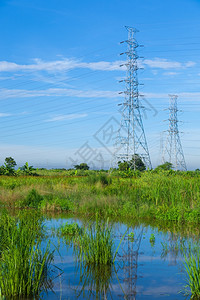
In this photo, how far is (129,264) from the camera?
23.9 ft

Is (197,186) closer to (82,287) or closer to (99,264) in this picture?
(99,264)

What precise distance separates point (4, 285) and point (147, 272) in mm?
2920

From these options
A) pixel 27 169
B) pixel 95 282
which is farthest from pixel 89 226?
pixel 27 169

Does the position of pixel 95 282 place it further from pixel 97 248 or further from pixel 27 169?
pixel 27 169

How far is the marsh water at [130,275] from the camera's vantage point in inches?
225

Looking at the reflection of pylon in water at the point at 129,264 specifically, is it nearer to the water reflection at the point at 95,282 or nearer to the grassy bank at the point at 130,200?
the water reflection at the point at 95,282

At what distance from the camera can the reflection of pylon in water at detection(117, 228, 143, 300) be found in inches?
232

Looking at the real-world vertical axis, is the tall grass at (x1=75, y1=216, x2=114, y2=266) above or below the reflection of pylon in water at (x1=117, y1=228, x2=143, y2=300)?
above

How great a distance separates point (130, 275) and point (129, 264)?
0.69 meters

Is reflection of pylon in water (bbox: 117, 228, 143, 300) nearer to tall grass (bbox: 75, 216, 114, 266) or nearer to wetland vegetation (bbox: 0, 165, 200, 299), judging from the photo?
wetland vegetation (bbox: 0, 165, 200, 299)

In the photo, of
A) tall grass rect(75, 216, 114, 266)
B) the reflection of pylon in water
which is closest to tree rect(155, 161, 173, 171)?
the reflection of pylon in water

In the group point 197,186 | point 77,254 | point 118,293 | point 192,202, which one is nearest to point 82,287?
point 118,293

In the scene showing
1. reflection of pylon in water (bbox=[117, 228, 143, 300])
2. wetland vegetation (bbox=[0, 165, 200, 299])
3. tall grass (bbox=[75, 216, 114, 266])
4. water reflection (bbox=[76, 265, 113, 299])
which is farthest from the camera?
tall grass (bbox=[75, 216, 114, 266])

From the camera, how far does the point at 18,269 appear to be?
5242 millimetres
